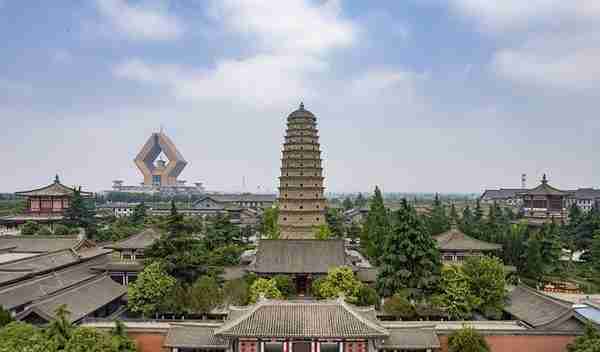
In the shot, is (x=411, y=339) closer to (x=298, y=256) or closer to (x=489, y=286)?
(x=489, y=286)

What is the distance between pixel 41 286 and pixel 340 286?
15.5 metres

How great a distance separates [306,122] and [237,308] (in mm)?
29478

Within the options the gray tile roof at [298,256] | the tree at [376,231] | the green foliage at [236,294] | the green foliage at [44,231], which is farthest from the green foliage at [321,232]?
the green foliage at [44,231]

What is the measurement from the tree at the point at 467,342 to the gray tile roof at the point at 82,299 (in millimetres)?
15964

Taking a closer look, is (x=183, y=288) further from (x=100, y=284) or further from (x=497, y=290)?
(x=497, y=290)

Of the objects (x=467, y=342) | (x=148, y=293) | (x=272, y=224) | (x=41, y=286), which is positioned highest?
(x=272, y=224)

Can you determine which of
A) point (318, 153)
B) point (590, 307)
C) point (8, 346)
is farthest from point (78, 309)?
point (318, 153)

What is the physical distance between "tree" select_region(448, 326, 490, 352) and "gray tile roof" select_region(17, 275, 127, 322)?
15964mm

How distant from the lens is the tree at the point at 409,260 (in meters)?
22.8

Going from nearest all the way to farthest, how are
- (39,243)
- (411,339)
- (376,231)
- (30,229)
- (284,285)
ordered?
(411,339) < (284,285) < (39,243) < (376,231) < (30,229)

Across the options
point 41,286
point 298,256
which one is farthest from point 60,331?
point 298,256

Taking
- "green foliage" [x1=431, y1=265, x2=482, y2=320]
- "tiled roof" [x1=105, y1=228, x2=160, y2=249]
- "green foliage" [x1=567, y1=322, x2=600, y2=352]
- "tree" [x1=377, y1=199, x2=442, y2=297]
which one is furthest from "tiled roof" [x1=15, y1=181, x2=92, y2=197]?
"green foliage" [x1=567, y1=322, x2=600, y2=352]

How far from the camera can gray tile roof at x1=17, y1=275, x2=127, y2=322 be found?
18.3 m

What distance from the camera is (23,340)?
14.0 m
